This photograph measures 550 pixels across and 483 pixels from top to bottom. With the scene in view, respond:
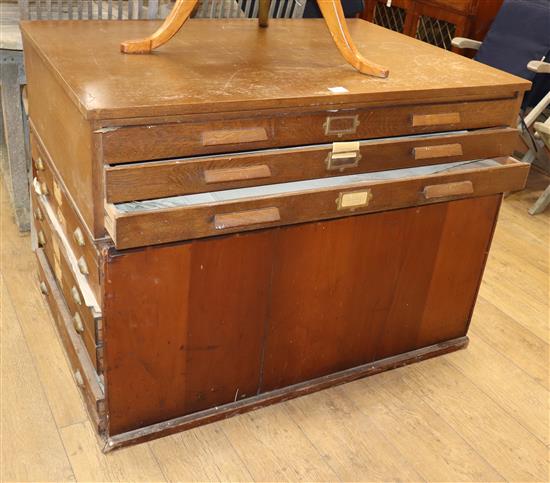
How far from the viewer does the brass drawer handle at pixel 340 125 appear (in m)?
1.43

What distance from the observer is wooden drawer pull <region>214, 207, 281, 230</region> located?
1.35 metres

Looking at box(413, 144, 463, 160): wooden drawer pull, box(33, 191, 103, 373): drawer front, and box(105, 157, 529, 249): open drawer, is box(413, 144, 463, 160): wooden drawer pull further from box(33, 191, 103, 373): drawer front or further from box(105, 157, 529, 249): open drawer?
box(33, 191, 103, 373): drawer front

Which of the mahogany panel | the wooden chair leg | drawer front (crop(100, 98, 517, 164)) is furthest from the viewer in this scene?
the wooden chair leg

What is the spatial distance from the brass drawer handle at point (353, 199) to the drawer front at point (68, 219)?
520 mm

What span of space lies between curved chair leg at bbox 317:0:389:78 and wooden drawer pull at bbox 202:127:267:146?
36 cm

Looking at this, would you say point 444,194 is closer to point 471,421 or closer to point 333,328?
point 333,328

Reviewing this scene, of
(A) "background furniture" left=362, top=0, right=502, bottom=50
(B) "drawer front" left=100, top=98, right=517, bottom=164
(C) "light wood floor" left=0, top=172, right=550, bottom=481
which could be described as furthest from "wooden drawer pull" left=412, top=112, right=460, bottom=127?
(A) "background furniture" left=362, top=0, right=502, bottom=50

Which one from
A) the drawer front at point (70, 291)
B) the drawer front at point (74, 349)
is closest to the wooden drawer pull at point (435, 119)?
the drawer front at point (70, 291)

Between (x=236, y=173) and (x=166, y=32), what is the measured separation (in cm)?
41

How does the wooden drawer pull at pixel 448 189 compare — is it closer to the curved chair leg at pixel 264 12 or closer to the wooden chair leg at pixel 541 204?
the curved chair leg at pixel 264 12

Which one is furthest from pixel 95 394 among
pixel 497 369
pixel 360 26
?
pixel 360 26

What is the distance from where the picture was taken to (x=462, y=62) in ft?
5.81

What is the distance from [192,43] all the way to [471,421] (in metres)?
1.18

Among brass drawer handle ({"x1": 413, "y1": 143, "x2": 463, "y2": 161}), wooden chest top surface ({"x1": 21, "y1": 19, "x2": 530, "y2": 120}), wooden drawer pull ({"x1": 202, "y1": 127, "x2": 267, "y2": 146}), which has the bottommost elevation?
brass drawer handle ({"x1": 413, "y1": 143, "x2": 463, "y2": 161})
